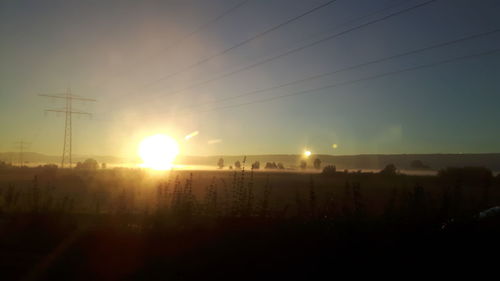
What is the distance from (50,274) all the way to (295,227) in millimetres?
5163

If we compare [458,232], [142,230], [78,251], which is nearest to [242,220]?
[142,230]

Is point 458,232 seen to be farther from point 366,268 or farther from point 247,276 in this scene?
point 247,276

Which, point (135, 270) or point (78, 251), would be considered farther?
point (78, 251)

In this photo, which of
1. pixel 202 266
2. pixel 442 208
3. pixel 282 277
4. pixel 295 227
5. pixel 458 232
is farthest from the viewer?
pixel 442 208

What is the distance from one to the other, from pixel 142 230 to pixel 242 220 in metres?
2.79

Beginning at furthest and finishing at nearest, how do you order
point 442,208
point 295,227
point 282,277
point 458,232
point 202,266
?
point 442,208 → point 295,227 → point 458,232 → point 202,266 → point 282,277

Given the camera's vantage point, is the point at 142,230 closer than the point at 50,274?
No

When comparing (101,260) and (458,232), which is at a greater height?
(458,232)

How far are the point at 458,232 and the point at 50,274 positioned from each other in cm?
848

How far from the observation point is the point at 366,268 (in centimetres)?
642

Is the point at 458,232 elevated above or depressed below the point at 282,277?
above

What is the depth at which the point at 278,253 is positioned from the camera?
7145 millimetres

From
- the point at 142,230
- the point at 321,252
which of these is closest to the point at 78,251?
the point at 142,230

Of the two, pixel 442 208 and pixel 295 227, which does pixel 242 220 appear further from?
pixel 442 208
